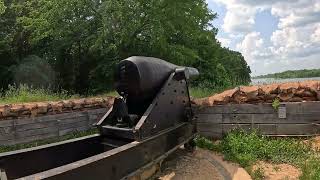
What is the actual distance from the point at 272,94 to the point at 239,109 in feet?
2.46

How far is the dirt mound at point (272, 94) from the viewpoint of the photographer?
7.99m

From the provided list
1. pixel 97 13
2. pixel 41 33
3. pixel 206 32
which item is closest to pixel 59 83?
pixel 41 33

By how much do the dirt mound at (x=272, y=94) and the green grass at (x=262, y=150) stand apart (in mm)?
757

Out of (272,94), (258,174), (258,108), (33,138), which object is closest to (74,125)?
(33,138)

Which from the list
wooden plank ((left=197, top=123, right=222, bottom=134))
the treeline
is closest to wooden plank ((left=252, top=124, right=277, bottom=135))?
wooden plank ((left=197, top=123, right=222, bottom=134))

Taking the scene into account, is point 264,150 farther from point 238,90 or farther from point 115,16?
point 115,16

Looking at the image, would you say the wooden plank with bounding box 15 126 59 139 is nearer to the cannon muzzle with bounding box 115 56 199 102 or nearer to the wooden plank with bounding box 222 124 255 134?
the cannon muzzle with bounding box 115 56 199 102

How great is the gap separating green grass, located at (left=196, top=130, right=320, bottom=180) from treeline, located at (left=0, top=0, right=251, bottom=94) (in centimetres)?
927

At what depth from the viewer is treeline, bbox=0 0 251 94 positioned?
54.3 feet

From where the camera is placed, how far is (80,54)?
18.8m

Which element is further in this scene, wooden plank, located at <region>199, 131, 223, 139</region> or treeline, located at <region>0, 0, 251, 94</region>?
treeline, located at <region>0, 0, 251, 94</region>

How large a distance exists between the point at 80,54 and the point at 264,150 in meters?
13.3

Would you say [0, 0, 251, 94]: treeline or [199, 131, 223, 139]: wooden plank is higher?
[0, 0, 251, 94]: treeline

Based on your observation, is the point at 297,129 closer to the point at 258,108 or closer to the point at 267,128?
the point at 267,128
